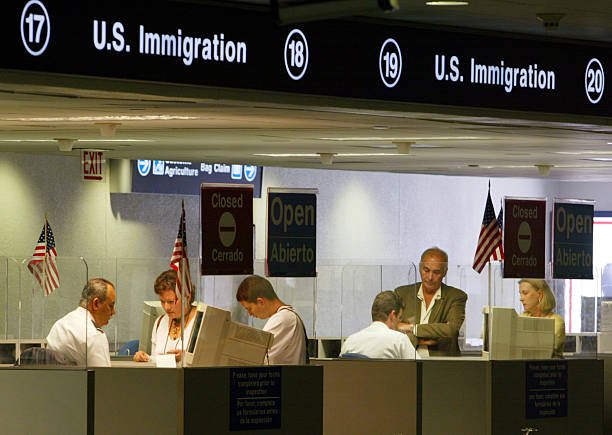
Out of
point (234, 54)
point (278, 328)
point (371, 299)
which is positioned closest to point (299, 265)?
point (278, 328)

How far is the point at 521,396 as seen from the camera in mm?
7781

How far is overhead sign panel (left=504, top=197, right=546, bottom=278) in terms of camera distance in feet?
25.8

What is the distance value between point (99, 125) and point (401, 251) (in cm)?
844

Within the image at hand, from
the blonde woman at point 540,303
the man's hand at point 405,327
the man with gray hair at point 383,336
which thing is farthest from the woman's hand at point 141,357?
the blonde woman at point 540,303

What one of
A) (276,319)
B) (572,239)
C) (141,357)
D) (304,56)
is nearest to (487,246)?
(572,239)

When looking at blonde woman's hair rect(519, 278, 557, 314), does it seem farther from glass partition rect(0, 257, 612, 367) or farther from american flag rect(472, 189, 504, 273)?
american flag rect(472, 189, 504, 273)

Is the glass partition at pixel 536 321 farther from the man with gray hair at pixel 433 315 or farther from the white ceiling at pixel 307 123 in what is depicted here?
the white ceiling at pixel 307 123

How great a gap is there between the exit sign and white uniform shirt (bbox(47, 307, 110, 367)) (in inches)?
170

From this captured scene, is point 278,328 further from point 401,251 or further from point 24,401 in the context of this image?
point 401,251

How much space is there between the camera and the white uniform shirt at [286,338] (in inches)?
287

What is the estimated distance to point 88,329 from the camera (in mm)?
6891

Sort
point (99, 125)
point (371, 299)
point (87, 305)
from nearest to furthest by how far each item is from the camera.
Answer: point (87, 305), point (99, 125), point (371, 299)

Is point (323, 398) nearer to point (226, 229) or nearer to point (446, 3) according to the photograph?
point (226, 229)

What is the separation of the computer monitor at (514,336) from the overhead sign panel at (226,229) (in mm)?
1715
